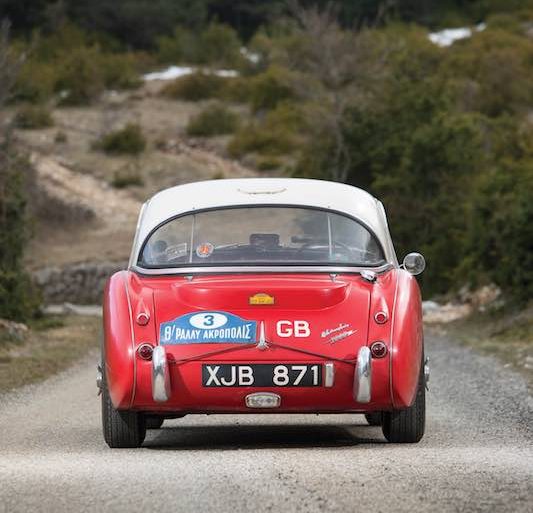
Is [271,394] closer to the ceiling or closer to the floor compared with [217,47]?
closer to the ceiling

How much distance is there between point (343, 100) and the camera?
48.6 m

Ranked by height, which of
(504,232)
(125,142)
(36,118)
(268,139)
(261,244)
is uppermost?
(261,244)

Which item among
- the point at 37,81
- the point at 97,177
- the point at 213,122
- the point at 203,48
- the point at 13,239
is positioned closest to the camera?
the point at 13,239

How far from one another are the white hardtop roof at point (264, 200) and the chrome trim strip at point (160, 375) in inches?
50.2

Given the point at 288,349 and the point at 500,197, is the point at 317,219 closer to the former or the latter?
the point at 288,349

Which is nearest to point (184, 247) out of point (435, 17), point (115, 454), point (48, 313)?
point (115, 454)

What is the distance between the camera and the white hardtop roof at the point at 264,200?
1098 centimetres

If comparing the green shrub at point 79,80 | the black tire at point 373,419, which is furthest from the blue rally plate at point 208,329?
the green shrub at point 79,80

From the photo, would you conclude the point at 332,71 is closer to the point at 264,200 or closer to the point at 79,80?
the point at 79,80

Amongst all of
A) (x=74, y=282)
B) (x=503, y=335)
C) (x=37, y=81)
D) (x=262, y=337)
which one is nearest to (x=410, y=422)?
(x=262, y=337)

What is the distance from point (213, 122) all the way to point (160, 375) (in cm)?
5934

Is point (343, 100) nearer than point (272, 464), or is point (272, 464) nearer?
point (272, 464)

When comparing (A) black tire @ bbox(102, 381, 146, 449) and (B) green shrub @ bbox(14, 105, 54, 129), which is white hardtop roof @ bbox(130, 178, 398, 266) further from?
(B) green shrub @ bbox(14, 105, 54, 129)

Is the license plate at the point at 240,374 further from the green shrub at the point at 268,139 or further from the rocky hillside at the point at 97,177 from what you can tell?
the green shrub at the point at 268,139
